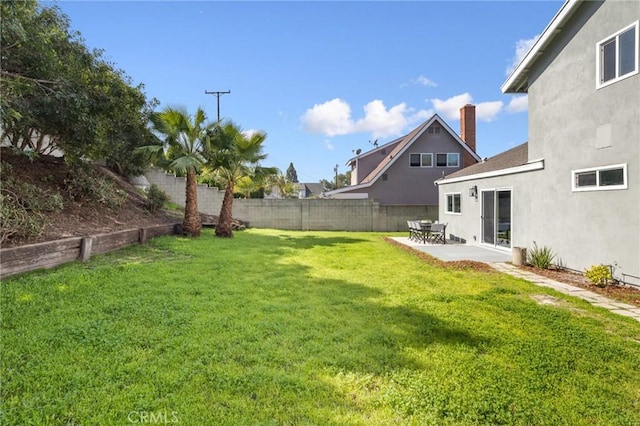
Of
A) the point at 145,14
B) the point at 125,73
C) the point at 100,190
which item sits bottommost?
the point at 100,190

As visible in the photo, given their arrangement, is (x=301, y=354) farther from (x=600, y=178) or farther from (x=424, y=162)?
(x=424, y=162)

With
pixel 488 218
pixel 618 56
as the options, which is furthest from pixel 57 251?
pixel 488 218

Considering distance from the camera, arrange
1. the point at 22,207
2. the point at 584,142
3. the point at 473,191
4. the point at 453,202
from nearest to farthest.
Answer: the point at 22,207 < the point at 584,142 < the point at 473,191 < the point at 453,202

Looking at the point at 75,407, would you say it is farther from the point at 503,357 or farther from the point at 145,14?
the point at 145,14

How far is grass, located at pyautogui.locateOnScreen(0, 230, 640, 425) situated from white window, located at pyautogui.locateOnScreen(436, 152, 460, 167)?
16.1 m

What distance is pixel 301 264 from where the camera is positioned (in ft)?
26.9

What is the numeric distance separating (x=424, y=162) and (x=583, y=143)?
13828mm

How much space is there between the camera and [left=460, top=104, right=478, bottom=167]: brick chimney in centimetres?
2084

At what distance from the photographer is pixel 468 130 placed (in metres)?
21.2

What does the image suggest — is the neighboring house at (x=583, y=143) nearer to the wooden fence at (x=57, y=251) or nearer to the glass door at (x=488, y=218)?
the glass door at (x=488, y=218)

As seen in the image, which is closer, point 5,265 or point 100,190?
point 5,265

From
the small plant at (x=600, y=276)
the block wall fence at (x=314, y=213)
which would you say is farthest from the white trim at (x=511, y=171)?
the block wall fence at (x=314, y=213)

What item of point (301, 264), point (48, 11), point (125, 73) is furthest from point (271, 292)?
point (125, 73)

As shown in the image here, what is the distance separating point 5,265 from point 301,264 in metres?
5.65
